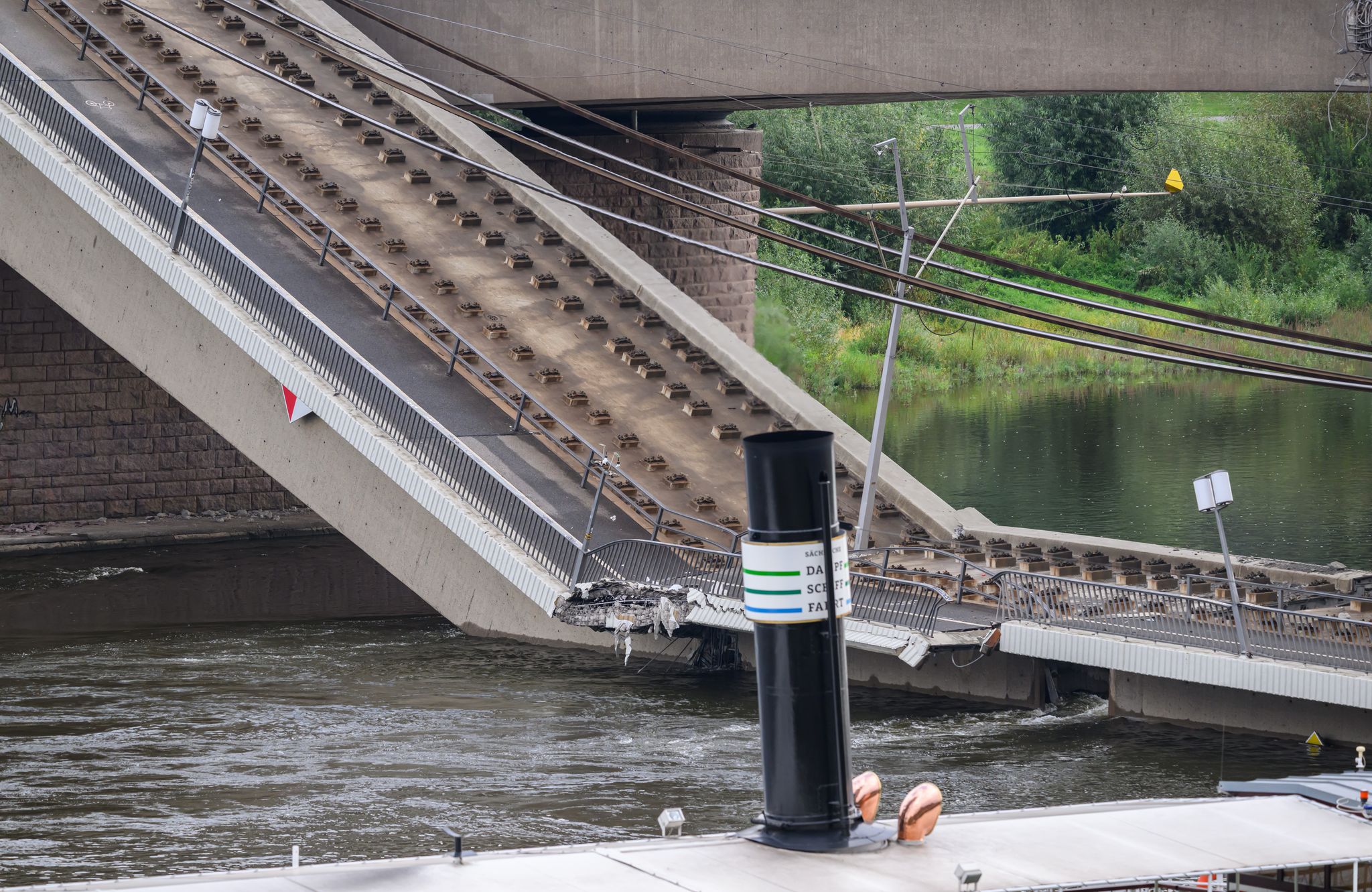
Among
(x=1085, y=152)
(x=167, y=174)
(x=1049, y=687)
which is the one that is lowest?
(x=1049, y=687)

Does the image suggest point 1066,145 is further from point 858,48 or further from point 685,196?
point 858,48

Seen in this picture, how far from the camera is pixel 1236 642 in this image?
20.6 metres

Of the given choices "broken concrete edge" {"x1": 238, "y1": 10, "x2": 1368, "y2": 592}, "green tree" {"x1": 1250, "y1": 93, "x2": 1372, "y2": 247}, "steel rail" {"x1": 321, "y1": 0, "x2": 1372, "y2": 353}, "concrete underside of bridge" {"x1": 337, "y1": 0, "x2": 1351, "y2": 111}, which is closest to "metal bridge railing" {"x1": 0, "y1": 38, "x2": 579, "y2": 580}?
"broken concrete edge" {"x1": 238, "y1": 10, "x2": 1368, "y2": 592}

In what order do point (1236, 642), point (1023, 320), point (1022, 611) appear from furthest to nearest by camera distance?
point (1023, 320) < point (1022, 611) < point (1236, 642)

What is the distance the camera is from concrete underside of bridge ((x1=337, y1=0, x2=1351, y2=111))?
108 feet

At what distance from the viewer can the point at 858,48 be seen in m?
36.5

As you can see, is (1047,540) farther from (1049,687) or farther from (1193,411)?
(1193,411)

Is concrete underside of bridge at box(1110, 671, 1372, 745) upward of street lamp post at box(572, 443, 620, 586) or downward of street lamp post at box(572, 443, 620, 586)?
downward

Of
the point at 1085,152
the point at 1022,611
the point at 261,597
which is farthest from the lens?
A: the point at 1085,152

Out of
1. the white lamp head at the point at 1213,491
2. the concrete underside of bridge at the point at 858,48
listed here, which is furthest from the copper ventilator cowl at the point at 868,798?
the concrete underside of bridge at the point at 858,48

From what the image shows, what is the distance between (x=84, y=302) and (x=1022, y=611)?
15331mm

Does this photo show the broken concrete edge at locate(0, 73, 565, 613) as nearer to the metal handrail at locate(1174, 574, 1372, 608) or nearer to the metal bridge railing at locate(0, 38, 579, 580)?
the metal bridge railing at locate(0, 38, 579, 580)

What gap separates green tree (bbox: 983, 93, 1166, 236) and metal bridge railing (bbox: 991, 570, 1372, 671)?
54453mm

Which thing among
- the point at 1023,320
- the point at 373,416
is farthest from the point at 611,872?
the point at 1023,320
